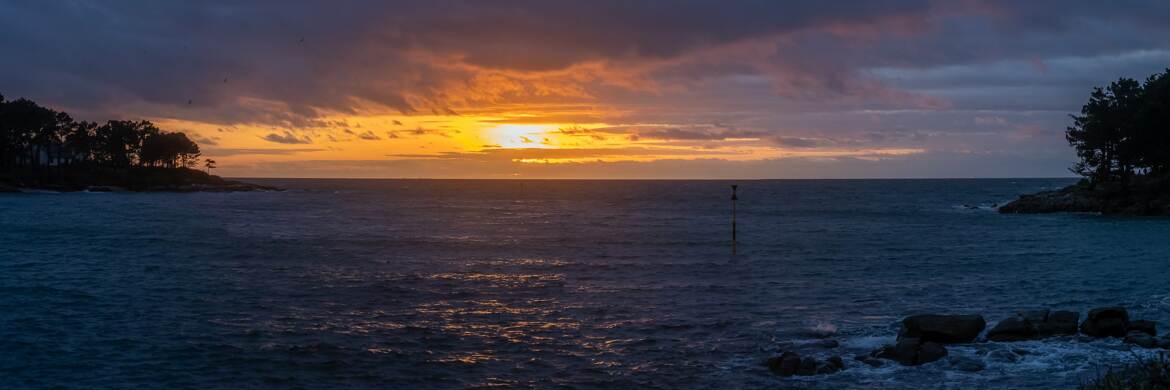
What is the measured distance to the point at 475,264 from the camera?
53375 millimetres

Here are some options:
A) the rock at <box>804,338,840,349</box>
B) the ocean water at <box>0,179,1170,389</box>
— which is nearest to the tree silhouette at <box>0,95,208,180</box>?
the ocean water at <box>0,179,1170,389</box>

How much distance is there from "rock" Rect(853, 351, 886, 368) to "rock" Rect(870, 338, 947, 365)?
0.38m

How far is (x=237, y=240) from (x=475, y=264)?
25.7 m

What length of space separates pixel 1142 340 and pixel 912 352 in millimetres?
7942

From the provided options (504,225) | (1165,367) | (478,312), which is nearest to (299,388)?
(478,312)

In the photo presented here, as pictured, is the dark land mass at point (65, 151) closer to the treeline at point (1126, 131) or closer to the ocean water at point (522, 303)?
the ocean water at point (522, 303)

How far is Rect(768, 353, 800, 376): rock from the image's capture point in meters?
24.8

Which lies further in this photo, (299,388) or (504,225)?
(504,225)

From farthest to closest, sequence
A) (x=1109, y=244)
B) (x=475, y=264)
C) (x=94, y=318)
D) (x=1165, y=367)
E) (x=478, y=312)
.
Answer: (x=1109, y=244) < (x=475, y=264) < (x=478, y=312) < (x=94, y=318) < (x=1165, y=367)

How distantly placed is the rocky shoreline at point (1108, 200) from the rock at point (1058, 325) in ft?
262

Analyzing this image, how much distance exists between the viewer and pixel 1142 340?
27031mm

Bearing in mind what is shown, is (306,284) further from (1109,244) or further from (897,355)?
(1109,244)

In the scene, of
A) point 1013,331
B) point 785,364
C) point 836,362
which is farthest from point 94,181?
point 1013,331

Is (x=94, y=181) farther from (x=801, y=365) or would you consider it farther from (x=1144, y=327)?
(x=1144, y=327)
